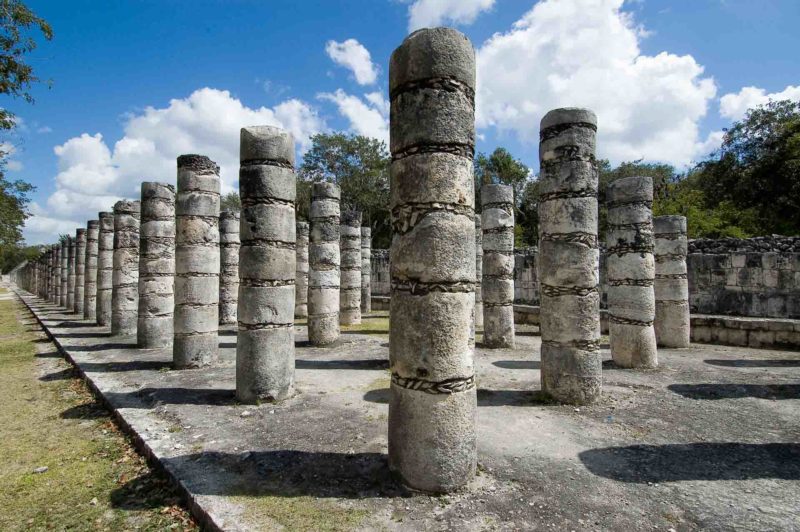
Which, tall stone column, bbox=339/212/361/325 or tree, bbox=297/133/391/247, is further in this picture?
tree, bbox=297/133/391/247

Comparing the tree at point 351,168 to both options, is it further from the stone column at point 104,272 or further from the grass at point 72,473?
the grass at point 72,473

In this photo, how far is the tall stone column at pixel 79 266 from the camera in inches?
754

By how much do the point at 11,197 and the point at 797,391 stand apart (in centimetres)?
3037

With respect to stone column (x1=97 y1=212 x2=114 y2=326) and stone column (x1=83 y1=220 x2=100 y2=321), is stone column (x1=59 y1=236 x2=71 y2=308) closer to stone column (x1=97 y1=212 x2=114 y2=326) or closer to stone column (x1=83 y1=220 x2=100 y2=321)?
stone column (x1=83 y1=220 x2=100 y2=321)

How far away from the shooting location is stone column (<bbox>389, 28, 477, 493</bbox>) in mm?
3830

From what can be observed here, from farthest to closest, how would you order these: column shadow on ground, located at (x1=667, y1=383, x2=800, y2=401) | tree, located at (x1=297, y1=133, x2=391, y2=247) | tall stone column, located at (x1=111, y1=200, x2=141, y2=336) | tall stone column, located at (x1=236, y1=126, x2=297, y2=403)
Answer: tree, located at (x1=297, y1=133, x2=391, y2=247) → tall stone column, located at (x1=111, y1=200, x2=141, y2=336) → column shadow on ground, located at (x1=667, y1=383, x2=800, y2=401) → tall stone column, located at (x1=236, y1=126, x2=297, y2=403)

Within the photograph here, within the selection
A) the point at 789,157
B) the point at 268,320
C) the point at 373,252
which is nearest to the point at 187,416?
the point at 268,320

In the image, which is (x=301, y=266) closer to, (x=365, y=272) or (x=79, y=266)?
(x=365, y=272)

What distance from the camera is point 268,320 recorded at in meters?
6.54

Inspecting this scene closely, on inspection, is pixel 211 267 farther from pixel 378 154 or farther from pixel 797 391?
pixel 378 154

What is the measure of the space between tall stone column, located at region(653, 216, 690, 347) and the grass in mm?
10265

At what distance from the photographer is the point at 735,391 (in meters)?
6.98

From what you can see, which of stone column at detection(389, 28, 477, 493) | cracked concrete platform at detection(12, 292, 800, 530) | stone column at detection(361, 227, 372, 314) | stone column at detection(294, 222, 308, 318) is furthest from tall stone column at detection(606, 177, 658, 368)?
stone column at detection(361, 227, 372, 314)

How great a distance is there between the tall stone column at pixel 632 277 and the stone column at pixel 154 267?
910cm
